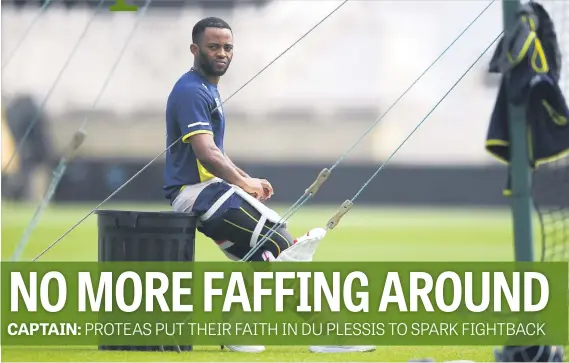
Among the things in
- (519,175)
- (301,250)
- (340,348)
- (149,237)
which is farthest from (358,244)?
(519,175)

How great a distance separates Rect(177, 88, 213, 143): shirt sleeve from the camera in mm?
5918

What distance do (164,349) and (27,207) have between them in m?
27.9

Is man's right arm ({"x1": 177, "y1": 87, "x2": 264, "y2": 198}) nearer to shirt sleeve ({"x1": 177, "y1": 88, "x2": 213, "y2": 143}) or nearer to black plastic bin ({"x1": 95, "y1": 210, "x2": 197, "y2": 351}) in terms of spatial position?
shirt sleeve ({"x1": 177, "y1": 88, "x2": 213, "y2": 143})

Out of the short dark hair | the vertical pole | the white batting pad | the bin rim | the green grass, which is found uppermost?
the short dark hair

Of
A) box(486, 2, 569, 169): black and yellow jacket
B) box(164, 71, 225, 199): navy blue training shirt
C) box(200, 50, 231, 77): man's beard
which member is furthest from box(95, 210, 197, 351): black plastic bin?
box(486, 2, 569, 169): black and yellow jacket

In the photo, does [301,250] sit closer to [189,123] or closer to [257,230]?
[257,230]

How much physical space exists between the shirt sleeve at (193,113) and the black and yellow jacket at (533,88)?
4.86 feet

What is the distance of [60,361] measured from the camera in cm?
551

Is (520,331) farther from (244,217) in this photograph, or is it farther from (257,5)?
(257,5)

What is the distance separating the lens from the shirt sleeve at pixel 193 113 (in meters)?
5.92

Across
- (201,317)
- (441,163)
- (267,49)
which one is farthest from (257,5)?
(201,317)

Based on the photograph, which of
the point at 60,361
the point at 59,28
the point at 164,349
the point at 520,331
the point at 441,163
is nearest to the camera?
the point at 520,331

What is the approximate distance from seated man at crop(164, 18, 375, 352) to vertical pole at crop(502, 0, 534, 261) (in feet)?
4.49

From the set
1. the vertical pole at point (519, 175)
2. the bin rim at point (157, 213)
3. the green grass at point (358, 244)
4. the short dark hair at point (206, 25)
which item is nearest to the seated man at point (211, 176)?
the short dark hair at point (206, 25)
